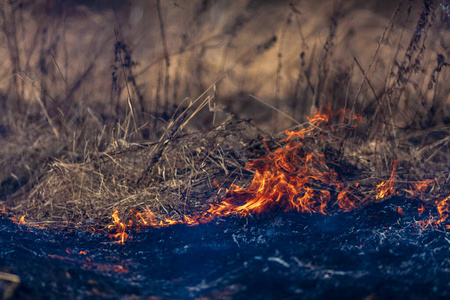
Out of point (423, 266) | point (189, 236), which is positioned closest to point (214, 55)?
point (189, 236)

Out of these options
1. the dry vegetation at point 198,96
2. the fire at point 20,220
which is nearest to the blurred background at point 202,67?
the dry vegetation at point 198,96

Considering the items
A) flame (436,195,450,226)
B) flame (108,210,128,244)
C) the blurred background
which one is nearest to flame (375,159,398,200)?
flame (436,195,450,226)

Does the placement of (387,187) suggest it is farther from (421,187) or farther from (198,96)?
(198,96)

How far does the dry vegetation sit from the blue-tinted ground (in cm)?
30

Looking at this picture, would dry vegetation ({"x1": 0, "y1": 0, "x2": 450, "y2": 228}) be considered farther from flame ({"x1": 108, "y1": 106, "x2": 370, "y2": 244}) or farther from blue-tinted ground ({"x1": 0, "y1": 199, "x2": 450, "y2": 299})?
blue-tinted ground ({"x1": 0, "y1": 199, "x2": 450, "y2": 299})

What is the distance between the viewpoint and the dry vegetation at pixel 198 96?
3.88 m

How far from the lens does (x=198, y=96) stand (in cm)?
440

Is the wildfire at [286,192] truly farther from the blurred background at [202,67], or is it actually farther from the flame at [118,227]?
the blurred background at [202,67]

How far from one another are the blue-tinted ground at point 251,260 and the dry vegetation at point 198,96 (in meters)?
0.30

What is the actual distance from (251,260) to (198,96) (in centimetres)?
204

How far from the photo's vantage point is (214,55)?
436cm

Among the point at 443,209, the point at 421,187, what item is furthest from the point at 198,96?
the point at 443,209

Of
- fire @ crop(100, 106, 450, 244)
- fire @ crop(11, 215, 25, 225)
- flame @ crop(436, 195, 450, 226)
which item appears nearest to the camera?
flame @ crop(436, 195, 450, 226)

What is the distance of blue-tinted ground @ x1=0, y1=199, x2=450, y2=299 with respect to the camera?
8.78ft
